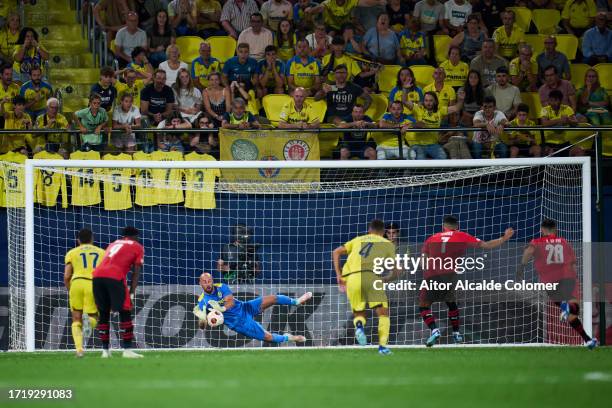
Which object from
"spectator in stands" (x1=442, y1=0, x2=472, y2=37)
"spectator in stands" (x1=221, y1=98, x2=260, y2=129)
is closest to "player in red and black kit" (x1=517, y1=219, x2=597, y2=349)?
"spectator in stands" (x1=221, y1=98, x2=260, y2=129)

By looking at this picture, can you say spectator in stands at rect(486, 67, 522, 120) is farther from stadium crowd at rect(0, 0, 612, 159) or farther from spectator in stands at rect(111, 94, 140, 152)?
spectator in stands at rect(111, 94, 140, 152)

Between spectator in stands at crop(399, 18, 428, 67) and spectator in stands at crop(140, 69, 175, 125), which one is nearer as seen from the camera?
spectator in stands at crop(140, 69, 175, 125)

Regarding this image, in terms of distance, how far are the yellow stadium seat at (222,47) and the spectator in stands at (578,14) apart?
598 cm

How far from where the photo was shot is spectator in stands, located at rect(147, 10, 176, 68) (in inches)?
708

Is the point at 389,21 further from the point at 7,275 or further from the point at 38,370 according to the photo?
the point at 38,370

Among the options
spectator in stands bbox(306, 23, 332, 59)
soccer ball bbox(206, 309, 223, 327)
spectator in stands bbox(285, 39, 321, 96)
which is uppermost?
spectator in stands bbox(306, 23, 332, 59)

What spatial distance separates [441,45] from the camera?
18.6 meters

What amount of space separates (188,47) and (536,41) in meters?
6.04

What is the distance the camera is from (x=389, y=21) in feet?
61.5

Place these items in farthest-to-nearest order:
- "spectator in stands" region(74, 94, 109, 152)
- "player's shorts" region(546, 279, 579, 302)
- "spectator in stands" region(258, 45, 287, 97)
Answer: "spectator in stands" region(258, 45, 287, 97) → "spectator in stands" region(74, 94, 109, 152) → "player's shorts" region(546, 279, 579, 302)

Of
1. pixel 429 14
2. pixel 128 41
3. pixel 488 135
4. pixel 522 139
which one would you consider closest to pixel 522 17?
pixel 429 14

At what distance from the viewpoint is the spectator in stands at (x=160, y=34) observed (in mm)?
17991

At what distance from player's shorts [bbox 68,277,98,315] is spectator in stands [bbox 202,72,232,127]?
4.35 metres

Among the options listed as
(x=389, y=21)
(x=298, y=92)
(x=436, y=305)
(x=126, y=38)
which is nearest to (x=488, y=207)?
(x=436, y=305)
